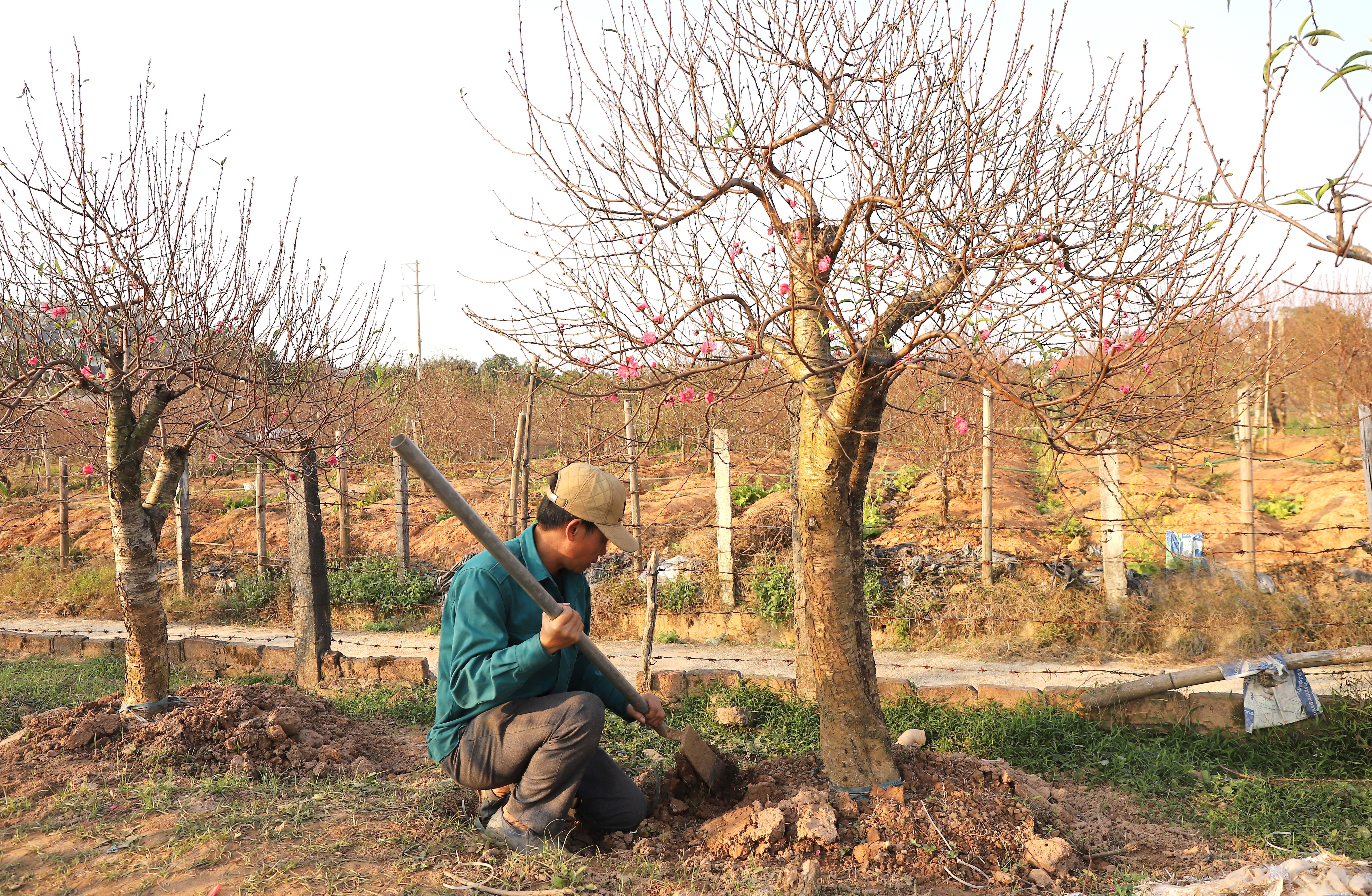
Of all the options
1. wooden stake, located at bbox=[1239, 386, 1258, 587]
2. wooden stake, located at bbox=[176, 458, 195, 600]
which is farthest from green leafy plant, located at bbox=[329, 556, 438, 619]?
wooden stake, located at bbox=[1239, 386, 1258, 587]

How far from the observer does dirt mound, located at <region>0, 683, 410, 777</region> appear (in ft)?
13.7

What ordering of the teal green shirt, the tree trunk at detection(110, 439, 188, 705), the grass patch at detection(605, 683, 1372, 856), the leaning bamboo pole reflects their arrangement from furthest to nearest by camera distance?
the tree trunk at detection(110, 439, 188, 705)
the leaning bamboo pole
the grass patch at detection(605, 683, 1372, 856)
the teal green shirt

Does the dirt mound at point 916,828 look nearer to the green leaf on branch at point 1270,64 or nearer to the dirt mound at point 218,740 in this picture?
the dirt mound at point 218,740

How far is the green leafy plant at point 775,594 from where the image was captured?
8.21 meters

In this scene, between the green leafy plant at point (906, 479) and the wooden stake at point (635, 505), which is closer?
the wooden stake at point (635, 505)

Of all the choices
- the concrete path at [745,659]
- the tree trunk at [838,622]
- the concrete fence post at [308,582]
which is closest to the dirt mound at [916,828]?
the tree trunk at [838,622]

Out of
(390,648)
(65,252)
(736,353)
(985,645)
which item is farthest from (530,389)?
(985,645)

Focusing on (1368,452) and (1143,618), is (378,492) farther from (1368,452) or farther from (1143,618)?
(1368,452)

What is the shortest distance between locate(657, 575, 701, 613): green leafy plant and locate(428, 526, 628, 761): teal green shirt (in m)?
5.20

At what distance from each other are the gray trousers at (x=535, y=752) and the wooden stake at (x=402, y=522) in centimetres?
671

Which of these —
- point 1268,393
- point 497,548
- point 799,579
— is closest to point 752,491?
point 799,579

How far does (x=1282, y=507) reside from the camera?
1048 cm

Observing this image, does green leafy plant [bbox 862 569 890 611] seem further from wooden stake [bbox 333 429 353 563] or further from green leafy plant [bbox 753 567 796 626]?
wooden stake [bbox 333 429 353 563]

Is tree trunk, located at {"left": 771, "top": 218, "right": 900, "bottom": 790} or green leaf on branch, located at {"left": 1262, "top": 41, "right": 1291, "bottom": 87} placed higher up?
green leaf on branch, located at {"left": 1262, "top": 41, "right": 1291, "bottom": 87}
